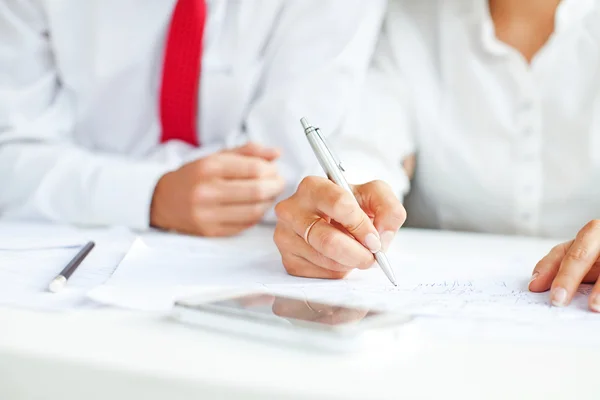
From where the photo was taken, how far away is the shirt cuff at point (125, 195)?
0.80 m

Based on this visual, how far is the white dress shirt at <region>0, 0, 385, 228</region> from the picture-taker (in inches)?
35.2

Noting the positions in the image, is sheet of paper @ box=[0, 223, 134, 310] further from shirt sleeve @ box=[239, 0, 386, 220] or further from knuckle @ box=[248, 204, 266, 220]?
shirt sleeve @ box=[239, 0, 386, 220]

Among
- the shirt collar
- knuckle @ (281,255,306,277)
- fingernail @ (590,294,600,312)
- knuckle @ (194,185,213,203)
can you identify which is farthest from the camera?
the shirt collar

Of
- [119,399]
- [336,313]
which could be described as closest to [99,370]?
[119,399]

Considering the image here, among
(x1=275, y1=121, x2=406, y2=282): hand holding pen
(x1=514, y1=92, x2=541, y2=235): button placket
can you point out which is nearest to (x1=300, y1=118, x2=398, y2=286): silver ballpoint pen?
(x1=275, y1=121, x2=406, y2=282): hand holding pen

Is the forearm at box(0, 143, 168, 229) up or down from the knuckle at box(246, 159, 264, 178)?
down

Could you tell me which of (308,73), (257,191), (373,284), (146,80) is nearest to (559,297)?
(373,284)

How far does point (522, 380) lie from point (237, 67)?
2.16ft

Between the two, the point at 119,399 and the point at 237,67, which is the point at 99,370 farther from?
the point at 237,67

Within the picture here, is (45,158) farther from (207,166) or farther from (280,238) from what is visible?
(280,238)

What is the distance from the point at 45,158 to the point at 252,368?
1.97 ft

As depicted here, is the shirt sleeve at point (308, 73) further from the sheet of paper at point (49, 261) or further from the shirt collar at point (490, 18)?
the sheet of paper at point (49, 261)

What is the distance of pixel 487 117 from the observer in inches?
37.0

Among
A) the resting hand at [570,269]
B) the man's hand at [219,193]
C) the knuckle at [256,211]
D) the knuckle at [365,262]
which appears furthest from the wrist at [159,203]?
the resting hand at [570,269]
